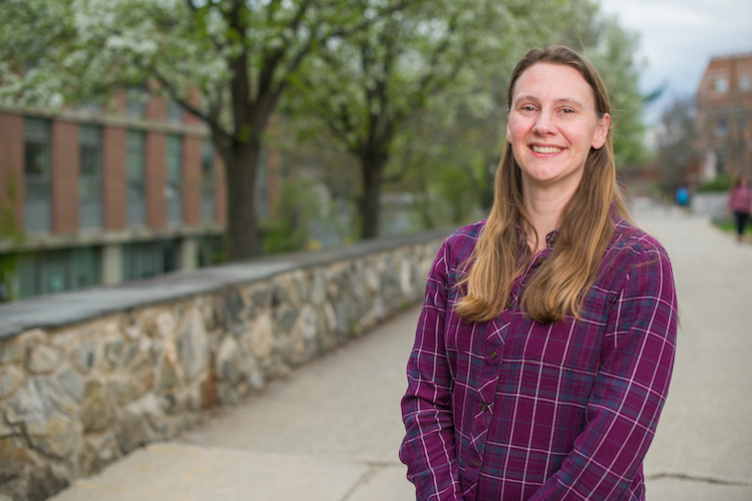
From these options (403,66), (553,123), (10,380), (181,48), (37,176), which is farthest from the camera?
(37,176)

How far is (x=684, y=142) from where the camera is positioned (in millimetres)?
64875

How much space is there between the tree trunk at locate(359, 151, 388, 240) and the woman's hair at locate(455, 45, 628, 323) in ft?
42.1

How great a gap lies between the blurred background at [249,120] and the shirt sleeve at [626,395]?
0.73 m

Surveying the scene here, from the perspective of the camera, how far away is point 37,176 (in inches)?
1005

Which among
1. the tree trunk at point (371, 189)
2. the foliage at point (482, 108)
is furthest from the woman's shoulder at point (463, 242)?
the tree trunk at point (371, 189)

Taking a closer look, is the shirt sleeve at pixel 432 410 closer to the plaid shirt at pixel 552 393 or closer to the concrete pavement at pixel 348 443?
the plaid shirt at pixel 552 393

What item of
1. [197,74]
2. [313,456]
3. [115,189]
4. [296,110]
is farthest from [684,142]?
[313,456]

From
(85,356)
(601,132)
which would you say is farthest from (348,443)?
(601,132)

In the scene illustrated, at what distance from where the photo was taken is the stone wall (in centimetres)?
397

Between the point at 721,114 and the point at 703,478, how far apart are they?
57469mm

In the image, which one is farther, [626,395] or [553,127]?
[553,127]

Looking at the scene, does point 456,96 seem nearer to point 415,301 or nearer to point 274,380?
point 415,301

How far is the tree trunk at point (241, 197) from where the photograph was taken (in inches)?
436

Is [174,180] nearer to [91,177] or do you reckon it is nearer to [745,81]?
[91,177]
